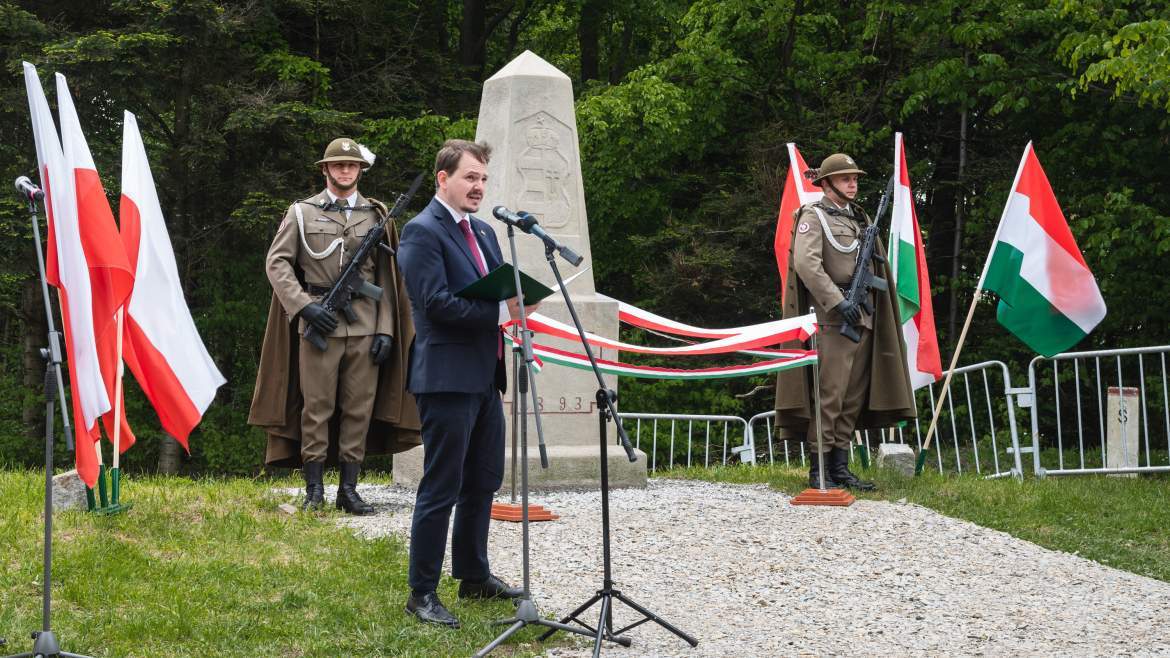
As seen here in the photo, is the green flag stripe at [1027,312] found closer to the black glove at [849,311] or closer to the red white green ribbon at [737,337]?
the black glove at [849,311]

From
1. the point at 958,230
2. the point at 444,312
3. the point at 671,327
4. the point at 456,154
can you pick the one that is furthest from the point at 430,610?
the point at 958,230

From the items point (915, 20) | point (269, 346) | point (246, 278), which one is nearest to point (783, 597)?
point (269, 346)

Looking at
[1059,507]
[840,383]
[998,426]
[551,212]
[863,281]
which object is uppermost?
[551,212]

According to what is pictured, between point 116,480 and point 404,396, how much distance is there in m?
1.70

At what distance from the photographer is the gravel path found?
5.65 m

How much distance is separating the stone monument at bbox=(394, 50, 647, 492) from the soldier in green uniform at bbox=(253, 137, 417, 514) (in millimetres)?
1312

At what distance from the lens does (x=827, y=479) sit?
909 centimetres

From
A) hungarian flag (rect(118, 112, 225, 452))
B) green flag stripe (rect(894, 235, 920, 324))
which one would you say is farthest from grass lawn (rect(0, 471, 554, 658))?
green flag stripe (rect(894, 235, 920, 324))

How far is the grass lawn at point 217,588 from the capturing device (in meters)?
5.21

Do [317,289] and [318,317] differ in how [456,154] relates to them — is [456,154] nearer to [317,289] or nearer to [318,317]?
[318,317]

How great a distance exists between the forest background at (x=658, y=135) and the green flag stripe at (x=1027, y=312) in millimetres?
5820

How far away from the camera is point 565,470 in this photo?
9156 millimetres

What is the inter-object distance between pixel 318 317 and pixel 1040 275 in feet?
17.8

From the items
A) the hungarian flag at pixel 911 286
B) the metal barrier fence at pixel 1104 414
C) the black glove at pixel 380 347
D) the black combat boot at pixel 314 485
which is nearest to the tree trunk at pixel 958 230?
the metal barrier fence at pixel 1104 414
